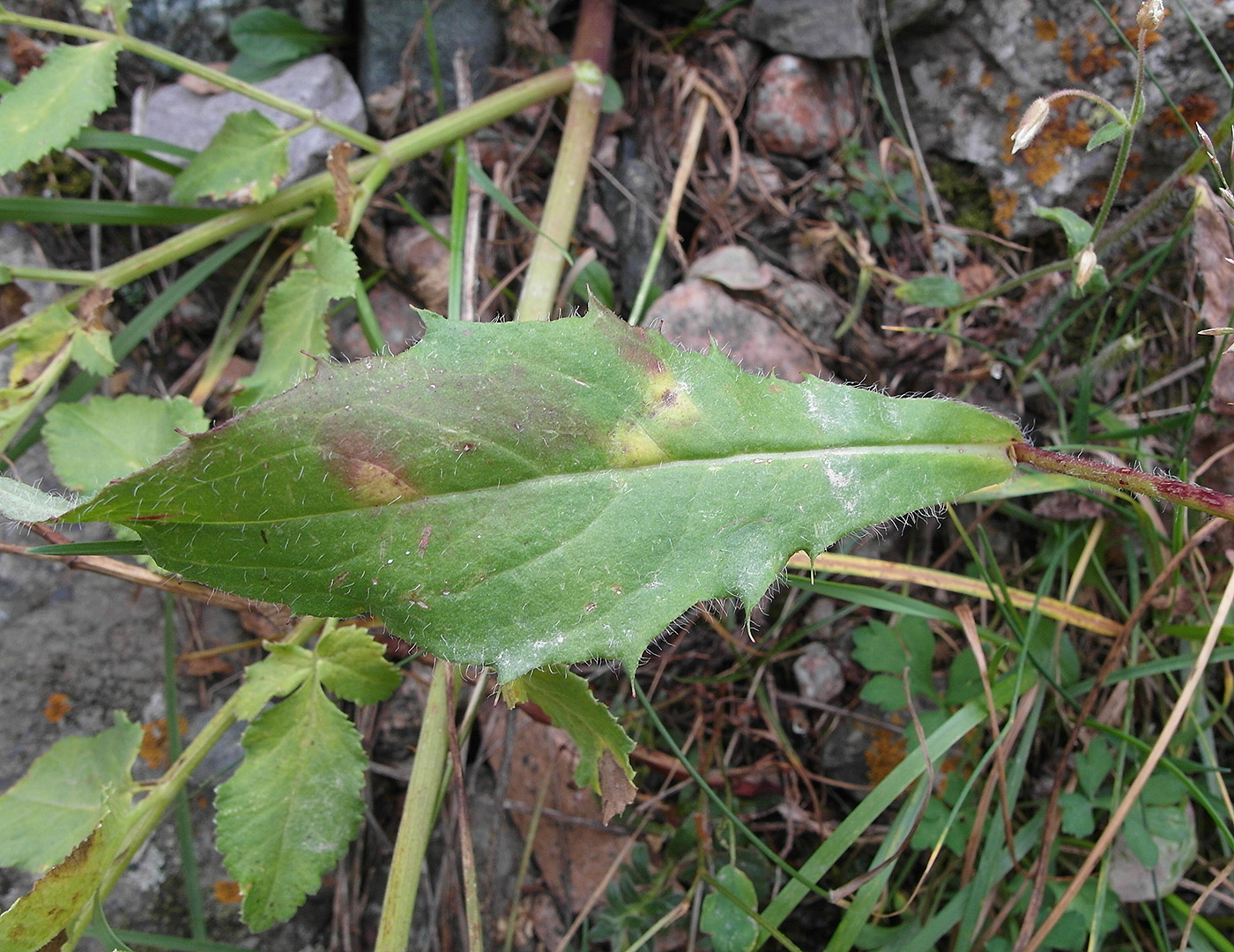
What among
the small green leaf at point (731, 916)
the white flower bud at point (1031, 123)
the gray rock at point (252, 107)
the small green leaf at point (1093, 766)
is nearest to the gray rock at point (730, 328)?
the white flower bud at point (1031, 123)

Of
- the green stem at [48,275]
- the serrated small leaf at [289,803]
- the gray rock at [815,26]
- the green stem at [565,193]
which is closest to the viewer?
the serrated small leaf at [289,803]

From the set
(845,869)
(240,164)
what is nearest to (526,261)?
(240,164)

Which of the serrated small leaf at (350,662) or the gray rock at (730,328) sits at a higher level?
the gray rock at (730,328)

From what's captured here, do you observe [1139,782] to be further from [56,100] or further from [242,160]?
[56,100]

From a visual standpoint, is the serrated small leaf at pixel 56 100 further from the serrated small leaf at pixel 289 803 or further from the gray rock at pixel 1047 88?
the gray rock at pixel 1047 88

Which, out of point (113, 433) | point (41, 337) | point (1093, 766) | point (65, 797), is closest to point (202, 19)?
point (41, 337)

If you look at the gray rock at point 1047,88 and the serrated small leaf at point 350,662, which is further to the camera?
the gray rock at point 1047,88

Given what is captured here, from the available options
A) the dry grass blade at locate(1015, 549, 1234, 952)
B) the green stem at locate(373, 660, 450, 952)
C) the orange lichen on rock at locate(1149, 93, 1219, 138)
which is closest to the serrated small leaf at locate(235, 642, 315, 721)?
the green stem at locate(373, 660, 450, 952)
